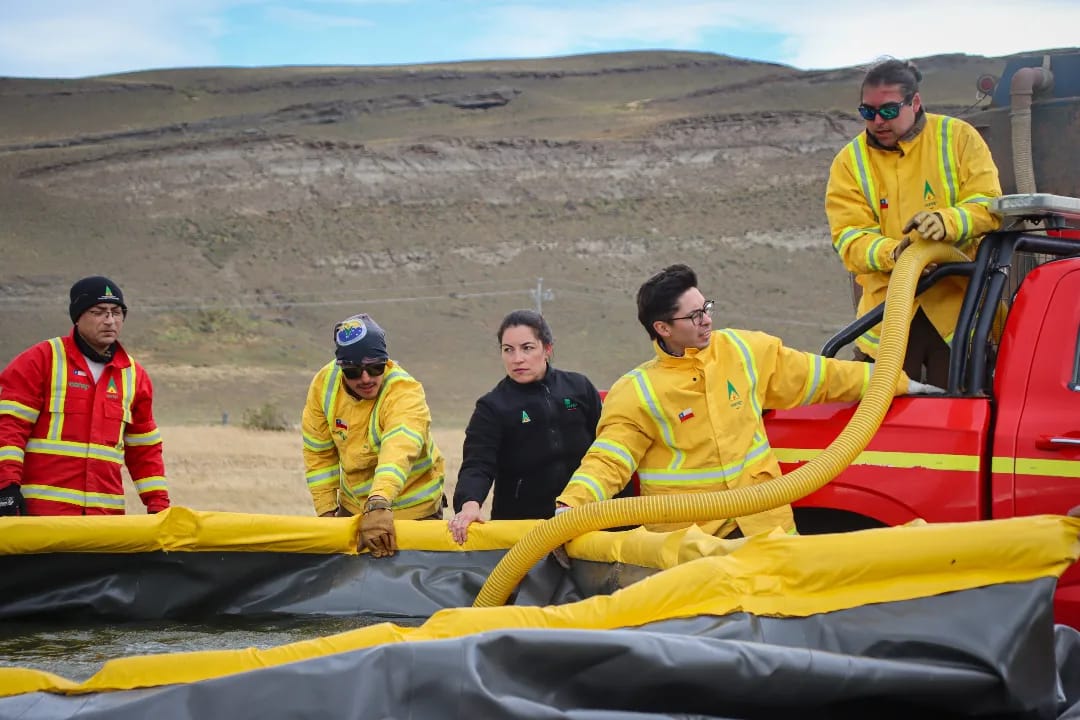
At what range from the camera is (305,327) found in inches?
1635

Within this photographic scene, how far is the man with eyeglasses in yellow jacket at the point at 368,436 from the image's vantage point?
5949 mm

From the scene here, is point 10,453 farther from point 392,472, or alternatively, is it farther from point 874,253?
point 874,253

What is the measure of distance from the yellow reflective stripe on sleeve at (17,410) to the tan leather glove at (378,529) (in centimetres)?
194

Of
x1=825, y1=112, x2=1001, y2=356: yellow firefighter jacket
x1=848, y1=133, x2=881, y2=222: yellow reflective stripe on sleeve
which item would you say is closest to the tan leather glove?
x1=825, y1=112, x2=1001, y2=356: yellow firefighter jacket

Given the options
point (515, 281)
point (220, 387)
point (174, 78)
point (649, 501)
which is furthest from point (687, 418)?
point (174, 78)

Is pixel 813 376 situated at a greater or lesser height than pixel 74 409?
greater

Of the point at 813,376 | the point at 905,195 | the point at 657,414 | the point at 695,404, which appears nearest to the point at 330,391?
the point at 657,414

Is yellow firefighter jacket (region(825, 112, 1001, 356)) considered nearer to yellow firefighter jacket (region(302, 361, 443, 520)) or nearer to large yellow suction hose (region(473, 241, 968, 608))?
large yellow suction hose (region(473, 241, 968, 608))

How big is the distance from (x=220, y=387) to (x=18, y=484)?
1127 inches

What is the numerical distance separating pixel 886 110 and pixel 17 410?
4264mm

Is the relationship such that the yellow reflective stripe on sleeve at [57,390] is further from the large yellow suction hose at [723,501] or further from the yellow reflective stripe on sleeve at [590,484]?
the yellow reflective stripe on sleeve at [590,484]

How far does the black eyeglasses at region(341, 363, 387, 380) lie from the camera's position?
604 centimetres

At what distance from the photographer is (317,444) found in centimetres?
646

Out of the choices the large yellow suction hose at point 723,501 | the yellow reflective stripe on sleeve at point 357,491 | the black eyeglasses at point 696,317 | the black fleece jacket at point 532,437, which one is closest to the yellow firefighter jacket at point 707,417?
the black eyeglasses at point 696,317
